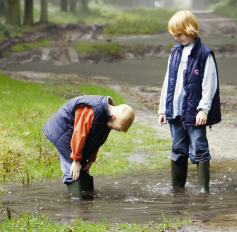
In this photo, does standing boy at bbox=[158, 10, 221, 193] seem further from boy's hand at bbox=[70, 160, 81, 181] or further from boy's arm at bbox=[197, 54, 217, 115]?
boy's hand at bbox=[70, 160, 81, 181]

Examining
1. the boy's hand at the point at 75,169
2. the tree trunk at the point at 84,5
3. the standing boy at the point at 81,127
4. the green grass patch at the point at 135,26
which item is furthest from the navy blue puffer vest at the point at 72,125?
the tree trunk at the point at 84,5

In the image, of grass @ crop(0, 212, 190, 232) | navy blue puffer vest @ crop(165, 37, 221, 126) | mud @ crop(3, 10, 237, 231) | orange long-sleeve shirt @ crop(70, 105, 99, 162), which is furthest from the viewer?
navy blue puffer vest @ crop(165, 37, 221, 126)

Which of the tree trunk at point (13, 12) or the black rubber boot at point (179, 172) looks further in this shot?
the tree trunk at point (13, 12)

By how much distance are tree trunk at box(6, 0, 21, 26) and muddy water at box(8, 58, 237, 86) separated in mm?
9898

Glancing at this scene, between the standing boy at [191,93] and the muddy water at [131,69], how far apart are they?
39.5 feet

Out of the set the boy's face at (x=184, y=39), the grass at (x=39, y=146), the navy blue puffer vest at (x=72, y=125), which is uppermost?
the boy's face at (x=184, y=39)

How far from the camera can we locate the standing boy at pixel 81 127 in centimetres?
462

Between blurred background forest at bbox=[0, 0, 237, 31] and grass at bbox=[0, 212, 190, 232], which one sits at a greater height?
blurred background forest at bbox=[0, 0, 237, 31]

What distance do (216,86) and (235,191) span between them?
129 centimetres

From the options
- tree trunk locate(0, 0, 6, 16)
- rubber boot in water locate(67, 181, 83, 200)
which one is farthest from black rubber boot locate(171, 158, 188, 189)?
tree trunk locate(0, 0, 6, 16)

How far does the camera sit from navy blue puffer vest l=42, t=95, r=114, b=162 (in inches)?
183

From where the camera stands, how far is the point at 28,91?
13648 millimetres

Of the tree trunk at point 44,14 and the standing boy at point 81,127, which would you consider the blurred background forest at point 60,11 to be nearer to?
the tree trunk at point 44,14

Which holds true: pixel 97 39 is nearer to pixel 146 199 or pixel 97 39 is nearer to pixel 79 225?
pixel 146 199
